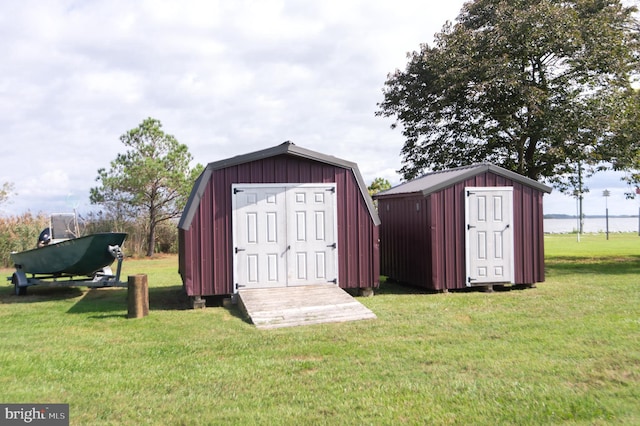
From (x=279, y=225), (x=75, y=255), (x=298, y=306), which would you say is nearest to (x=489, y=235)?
(x=279, y=225)

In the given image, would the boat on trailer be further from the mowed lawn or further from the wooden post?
the wooden post

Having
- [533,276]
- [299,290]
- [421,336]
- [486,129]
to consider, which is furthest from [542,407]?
[486,129]

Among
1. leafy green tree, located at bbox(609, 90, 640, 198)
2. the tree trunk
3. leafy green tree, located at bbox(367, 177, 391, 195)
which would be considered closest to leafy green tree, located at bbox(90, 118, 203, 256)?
the tree trunk

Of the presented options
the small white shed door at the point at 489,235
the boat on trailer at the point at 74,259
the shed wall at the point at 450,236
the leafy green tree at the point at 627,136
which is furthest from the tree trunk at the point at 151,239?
the leafy green tree at the point at 627,136

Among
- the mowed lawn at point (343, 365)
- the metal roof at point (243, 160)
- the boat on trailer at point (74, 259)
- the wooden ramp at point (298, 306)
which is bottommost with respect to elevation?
the mowed lawn at point (343, 365)

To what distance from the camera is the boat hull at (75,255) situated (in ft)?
35.0

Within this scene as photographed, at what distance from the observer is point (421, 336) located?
703cm

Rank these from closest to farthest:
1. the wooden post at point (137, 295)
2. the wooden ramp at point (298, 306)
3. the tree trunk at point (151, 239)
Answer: the wooden ramp at point (298, 306) → the wooden post at point (137, 295) → the tree trunk at point (151, 239)

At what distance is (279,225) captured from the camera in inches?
394

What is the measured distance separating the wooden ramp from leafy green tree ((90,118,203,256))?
12609 mm

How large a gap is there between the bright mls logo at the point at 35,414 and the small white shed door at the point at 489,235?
28.3ft

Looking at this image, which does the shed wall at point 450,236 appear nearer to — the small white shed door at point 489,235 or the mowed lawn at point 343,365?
the small white shed door at point 489,235

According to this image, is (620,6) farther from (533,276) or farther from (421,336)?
(421,336)

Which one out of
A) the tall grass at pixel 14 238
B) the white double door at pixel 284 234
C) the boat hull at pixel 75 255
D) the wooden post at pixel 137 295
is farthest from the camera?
the tall grass at pixel 14 238
